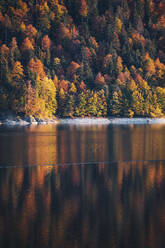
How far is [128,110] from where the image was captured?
460ft

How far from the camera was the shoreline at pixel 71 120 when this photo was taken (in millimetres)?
124938

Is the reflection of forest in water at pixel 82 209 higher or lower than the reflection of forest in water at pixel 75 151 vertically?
lower

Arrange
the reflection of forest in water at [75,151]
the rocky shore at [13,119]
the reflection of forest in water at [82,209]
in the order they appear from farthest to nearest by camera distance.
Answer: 1. the rocky shore at [13,119]
2. the reflection of forest in water at [75,151]
3. the reflection of forest in water at [82,209]

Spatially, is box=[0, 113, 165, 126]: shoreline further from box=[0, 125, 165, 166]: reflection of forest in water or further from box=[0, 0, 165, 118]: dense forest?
box=[0, 125, 165, 166]: reflection of forest in water

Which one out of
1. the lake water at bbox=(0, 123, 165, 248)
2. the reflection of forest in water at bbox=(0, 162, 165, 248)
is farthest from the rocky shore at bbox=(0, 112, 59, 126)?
the reflection of forest in water at bbox=(0, 162, 165, 248)

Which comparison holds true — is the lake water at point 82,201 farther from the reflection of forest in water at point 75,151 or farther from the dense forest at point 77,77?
the dense forest at point 77,77

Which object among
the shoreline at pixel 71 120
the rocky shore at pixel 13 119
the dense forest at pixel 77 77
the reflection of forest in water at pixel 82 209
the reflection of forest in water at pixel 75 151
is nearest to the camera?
the reflection of forest in water at pixel 82 209

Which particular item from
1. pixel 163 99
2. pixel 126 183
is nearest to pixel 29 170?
pixel 126 183

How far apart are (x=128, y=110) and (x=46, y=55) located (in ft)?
161

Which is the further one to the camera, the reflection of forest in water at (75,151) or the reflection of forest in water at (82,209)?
the reflection of forest in water at (75,151)

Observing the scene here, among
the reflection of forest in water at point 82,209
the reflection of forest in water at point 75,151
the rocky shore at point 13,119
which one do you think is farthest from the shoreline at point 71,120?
the reflection of forest in water at point 82,209

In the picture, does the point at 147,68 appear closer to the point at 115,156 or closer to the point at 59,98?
the point at 59,98

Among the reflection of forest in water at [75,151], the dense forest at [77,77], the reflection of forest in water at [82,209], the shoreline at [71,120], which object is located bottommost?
the reflection of forest in water at [82,209]

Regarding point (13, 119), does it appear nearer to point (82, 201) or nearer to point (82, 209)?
point (82, 201)
